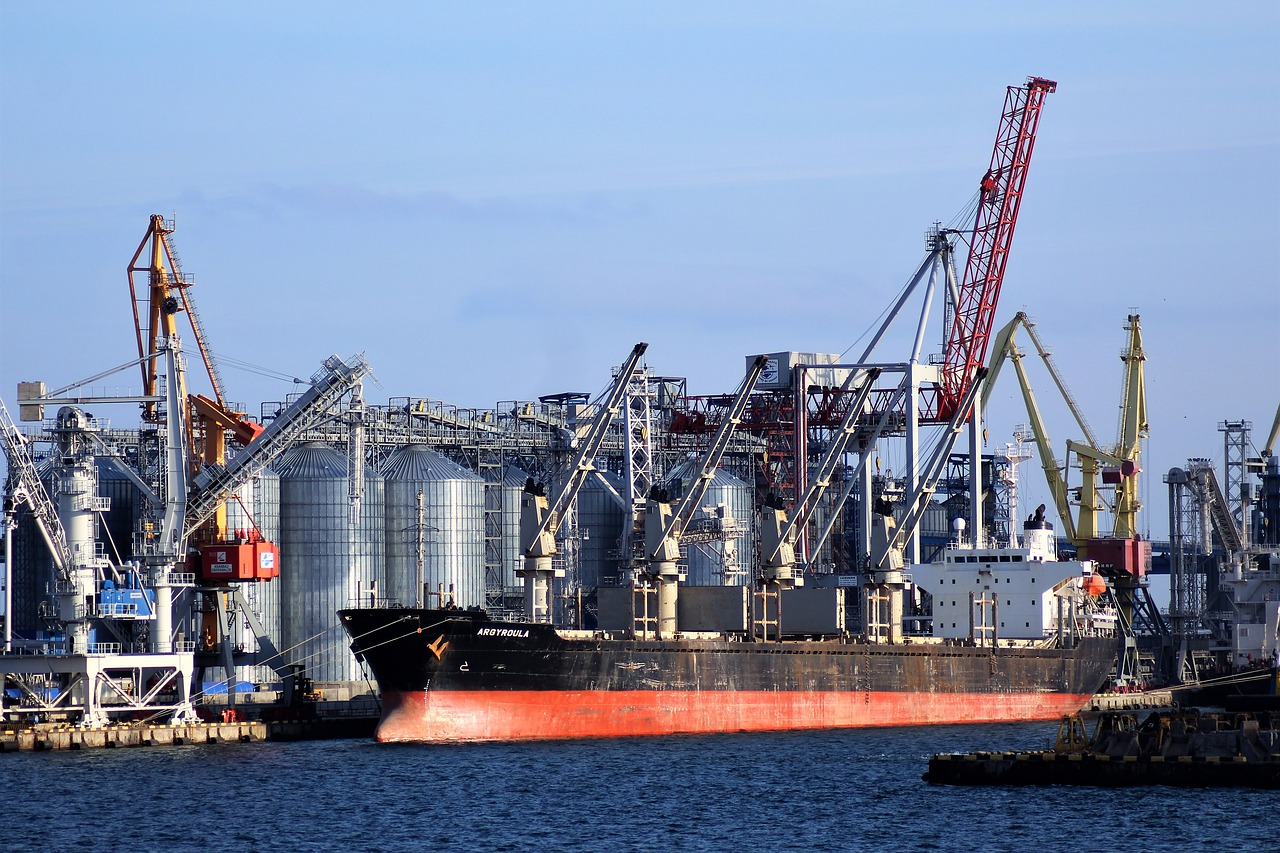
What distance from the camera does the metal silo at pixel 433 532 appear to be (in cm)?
8175

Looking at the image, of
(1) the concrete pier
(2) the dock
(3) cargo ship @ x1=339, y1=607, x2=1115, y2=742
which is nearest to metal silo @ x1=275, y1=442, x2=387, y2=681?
(1) the concrete pier

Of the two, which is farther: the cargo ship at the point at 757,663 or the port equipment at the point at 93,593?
the port equipment at the point at 93,593

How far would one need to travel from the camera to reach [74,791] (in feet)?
157

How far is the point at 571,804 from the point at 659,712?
52.0ft

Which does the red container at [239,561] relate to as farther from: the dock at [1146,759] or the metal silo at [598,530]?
the metal silo at [598,530]

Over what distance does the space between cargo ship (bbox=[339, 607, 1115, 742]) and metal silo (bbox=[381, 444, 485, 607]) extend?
20.2m

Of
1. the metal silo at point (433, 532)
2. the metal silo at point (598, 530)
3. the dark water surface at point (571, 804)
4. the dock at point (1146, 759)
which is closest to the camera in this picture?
the dark water surface at point (571, 804)

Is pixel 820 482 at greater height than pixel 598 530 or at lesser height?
greater

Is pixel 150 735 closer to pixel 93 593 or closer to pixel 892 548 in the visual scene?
pixel 93 593

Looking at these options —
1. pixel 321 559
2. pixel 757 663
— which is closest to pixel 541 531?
pixel 757 663

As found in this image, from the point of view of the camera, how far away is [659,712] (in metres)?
61.6

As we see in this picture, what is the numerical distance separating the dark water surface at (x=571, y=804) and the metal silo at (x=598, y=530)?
113ft

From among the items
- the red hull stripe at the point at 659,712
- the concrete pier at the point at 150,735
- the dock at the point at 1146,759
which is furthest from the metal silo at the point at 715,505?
the dock at the point at 1146,759

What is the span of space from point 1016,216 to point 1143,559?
21292 millimetres
